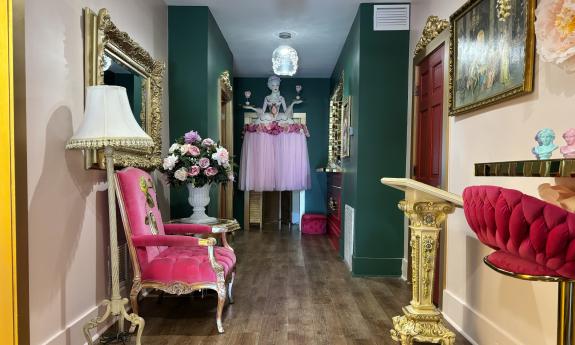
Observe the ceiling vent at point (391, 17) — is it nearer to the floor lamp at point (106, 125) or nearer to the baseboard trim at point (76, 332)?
the floor lamp at point (106, 125)

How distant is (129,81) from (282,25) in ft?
6.68

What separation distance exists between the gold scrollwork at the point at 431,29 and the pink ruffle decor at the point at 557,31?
1294 millimetres

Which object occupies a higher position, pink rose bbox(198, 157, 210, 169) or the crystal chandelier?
the crystal chandelier

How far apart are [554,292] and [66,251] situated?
233 cm

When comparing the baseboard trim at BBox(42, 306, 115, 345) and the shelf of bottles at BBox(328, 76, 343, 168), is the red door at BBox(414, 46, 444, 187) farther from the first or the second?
the baseboard trim at BBox(42, 306, 115, 345)

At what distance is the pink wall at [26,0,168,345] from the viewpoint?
1.64 metres

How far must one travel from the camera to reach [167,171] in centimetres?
284

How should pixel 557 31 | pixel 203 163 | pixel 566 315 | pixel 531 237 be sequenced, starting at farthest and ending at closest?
pixel 203 163 → pixel 557 31 → pixel 566 315 → pixel 531 237

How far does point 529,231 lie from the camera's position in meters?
0.90

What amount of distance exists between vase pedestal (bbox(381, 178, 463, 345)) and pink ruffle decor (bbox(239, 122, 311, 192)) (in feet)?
13.1

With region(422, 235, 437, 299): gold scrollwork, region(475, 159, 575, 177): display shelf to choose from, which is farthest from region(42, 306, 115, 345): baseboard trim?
region(475, 159, 575, 177): display shelf

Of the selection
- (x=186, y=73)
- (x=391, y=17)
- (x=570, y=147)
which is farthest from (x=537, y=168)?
(x=186, y=73)

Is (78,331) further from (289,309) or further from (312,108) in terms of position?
(312,108)

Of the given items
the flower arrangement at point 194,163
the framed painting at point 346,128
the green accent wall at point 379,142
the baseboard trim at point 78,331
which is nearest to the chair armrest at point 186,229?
the flower arrangement at point 194,163
